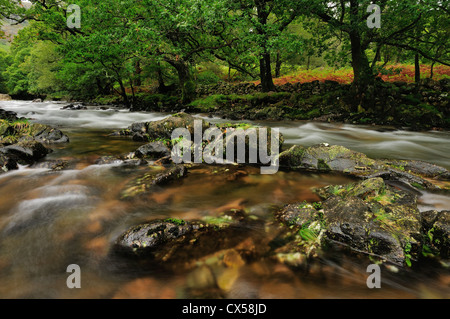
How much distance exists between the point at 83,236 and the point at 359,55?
1297 cm

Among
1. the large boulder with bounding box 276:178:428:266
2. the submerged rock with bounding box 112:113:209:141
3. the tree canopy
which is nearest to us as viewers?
the large boulder with bounding box 276:178:428:266

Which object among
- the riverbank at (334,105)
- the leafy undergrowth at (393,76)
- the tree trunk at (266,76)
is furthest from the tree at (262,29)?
the leafy undergrowth at (393,76)

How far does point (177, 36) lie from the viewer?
12.9 metres

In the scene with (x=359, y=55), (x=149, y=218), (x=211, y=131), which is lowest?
(x=149, y=218)

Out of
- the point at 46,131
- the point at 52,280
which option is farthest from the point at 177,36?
the point at 52,280

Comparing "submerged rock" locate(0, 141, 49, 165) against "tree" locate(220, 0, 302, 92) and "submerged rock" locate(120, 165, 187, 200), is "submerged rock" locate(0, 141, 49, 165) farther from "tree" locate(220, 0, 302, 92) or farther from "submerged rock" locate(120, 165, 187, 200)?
"tree" locate(220, 0, 302, 92)

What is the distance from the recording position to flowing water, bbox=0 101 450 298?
193cm

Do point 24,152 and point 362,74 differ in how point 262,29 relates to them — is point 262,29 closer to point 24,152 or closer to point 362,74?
point 362,74

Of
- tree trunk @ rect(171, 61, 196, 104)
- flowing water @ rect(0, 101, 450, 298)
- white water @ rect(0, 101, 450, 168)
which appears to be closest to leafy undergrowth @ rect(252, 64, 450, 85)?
white water @ rect(0, 101, 450, 168)

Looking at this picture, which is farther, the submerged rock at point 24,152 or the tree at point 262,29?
the tree at point 262,29

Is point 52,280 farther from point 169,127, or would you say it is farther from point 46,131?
point 46,131

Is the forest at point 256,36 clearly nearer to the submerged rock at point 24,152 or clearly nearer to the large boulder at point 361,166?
the large boulder at point 361,166

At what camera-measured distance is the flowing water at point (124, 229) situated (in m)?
1.93
